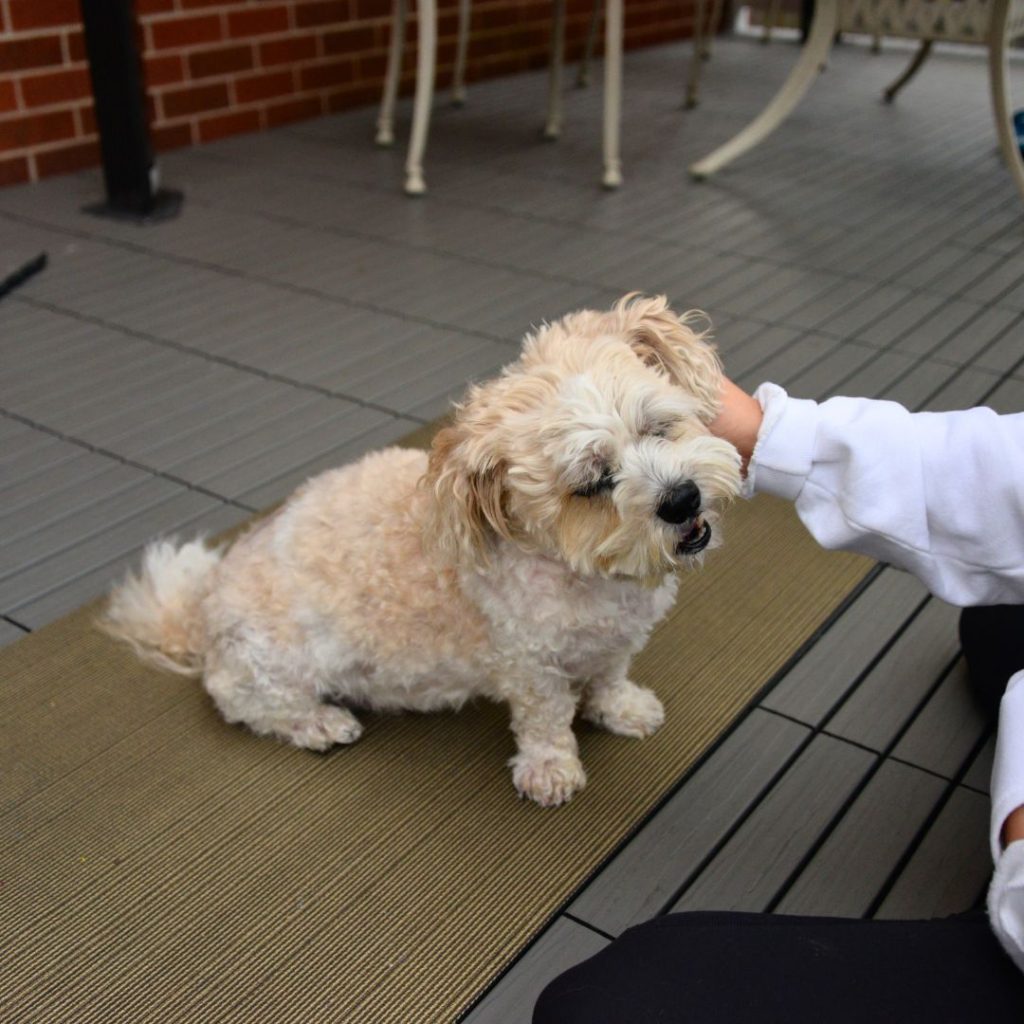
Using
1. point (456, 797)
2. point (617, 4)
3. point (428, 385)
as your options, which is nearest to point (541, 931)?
point (456, 797)

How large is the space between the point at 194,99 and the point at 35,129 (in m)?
0.85

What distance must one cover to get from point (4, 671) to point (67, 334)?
167 cm

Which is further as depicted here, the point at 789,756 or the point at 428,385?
the point at 428,385

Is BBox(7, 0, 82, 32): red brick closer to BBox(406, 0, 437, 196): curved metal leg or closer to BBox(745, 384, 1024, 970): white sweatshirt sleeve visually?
BBox(406, 0, 437, 196): curved metal leg

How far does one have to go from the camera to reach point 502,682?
1.78 meters

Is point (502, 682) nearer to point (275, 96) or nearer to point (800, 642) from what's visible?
point (800, 642)

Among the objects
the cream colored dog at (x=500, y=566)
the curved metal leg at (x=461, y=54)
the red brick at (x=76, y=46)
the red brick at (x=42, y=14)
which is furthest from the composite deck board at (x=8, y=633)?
the curved metal leg at (x=461, y=54)

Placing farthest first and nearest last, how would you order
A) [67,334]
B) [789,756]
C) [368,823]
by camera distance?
[67,334] → [789,756] → [368,823]

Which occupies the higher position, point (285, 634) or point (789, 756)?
point (285, 634)

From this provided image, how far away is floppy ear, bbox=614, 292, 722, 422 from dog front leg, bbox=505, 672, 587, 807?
19.7 inches

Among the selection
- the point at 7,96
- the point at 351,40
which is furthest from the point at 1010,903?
the point at 351,40

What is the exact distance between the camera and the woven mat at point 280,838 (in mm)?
1505

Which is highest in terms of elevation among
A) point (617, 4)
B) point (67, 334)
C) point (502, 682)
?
point (617, 4)

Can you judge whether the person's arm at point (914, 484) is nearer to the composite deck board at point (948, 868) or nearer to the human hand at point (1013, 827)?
the human hand at point (1013, 827)
